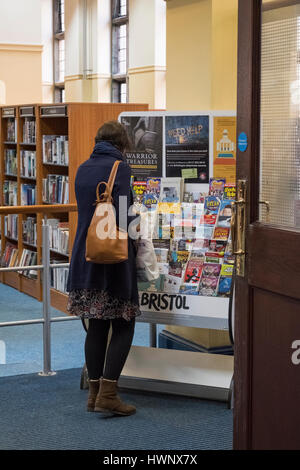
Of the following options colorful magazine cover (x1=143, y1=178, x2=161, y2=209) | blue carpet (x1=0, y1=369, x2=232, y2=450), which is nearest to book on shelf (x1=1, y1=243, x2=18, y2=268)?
blue carpet (x1=0, y1=369, x2=232, y2=450)

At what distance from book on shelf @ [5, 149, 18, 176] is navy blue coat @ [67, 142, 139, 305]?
479cm

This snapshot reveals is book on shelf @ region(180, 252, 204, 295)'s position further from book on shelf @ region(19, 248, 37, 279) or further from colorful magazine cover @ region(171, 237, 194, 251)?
book on shelf @ region(19, 248, 37, 279)

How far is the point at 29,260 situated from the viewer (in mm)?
7609

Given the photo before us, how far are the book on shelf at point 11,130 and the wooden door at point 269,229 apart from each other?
5.93m

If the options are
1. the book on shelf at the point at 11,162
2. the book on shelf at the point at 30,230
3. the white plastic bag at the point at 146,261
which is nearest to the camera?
the white plastic bag at the point at 146,261

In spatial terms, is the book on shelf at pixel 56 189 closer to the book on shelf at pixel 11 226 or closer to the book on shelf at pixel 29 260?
the book on shelf at pixel 29 260

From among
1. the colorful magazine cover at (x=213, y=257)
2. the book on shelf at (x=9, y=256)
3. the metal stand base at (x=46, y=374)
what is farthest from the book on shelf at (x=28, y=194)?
the colorful magazine cover at (x=213, y=257)

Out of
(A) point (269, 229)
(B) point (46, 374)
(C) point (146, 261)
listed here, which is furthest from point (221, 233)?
(A) point (269, 229)

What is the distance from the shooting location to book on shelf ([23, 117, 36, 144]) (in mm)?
7477

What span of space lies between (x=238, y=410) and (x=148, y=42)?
8069 mm

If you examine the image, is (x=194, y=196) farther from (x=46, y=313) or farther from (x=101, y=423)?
(x=101, y=423)

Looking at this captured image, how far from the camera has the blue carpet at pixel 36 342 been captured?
4863 millimetres

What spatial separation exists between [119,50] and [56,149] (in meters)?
5.19
